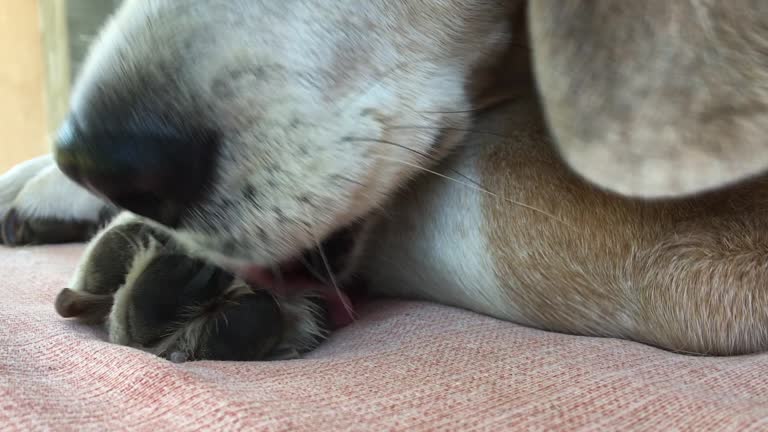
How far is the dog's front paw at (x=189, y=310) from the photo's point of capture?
0.61m

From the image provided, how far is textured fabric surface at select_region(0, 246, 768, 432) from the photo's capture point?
16.9 inches

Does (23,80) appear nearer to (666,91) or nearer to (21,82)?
(21,82)

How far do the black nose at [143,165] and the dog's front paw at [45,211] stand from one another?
0.62 metres

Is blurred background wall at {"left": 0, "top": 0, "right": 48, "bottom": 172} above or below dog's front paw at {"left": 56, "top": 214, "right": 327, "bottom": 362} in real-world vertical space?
below

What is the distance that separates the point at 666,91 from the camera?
0.59m

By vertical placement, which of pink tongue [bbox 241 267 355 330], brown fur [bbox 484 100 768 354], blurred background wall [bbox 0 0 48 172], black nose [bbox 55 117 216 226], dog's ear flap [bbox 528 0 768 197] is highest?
dog's ear flap [bbox 528 0 768 197]

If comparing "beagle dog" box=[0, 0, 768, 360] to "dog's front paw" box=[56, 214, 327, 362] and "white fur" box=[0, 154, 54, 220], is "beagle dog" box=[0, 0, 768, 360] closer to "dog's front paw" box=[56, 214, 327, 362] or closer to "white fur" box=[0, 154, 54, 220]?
"dog's front paw" box=[56, 214, 327, 362]

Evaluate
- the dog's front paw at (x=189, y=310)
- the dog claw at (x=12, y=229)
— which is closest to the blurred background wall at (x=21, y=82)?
the dog claw at (x=12, y=229)

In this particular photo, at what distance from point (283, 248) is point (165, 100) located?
16 cm

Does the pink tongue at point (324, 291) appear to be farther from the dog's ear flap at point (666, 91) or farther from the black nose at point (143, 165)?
the dog's ear flap at point (666, 91)

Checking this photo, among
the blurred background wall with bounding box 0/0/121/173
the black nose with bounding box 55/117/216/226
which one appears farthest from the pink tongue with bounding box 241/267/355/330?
the blurred background wall with bounding box 0/0/121/173

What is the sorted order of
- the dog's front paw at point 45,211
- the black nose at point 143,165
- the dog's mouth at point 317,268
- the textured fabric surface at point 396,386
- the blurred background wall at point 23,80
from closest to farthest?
1. the textured fabric surface at point 396,386
2. the black nose at point 143,165
3. the dog's mouth at point 317,268
4. the dog's front paw at point 45,211
5. the blurred background wall at point 23,80

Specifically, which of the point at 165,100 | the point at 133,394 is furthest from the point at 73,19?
the point at 133,394

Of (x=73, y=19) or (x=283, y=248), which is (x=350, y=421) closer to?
(x=283, y=248)
